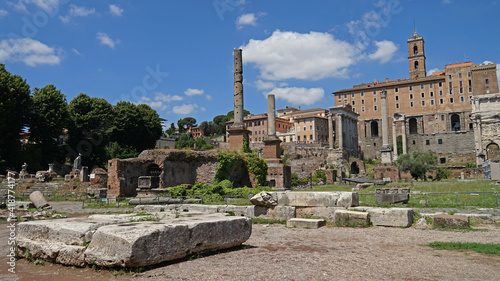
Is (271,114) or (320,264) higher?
(271,114)

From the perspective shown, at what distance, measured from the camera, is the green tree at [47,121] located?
42.4 m

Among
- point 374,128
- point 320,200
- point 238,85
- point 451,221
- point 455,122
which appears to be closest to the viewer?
point 451,221

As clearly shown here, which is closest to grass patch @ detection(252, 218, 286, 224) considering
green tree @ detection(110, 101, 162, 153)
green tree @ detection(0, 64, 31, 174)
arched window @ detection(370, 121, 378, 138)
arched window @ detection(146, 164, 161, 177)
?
arched window @ detection(146, 164, 161, 177)

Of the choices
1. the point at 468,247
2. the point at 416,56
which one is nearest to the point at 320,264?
the point at 468,247

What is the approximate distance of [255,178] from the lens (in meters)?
22.9

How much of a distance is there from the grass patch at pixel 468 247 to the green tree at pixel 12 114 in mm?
40599

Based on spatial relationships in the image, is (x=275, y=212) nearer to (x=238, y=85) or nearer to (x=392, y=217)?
(x=392, y=217)

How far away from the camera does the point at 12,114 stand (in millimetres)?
37406

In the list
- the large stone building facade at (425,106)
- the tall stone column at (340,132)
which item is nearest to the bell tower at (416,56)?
the large stone building facade at (425,106)

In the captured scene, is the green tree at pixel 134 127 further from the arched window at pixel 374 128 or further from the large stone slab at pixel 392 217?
the arched window at pixel 374 128

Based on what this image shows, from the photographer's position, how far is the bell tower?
318 ft

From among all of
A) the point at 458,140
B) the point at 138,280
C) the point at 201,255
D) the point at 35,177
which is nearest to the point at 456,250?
the point at 201,255

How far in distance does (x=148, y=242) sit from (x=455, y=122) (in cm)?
9966

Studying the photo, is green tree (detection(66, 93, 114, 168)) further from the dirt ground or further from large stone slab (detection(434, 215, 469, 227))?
large stone slab (detection(434, 215, 469, 227))
